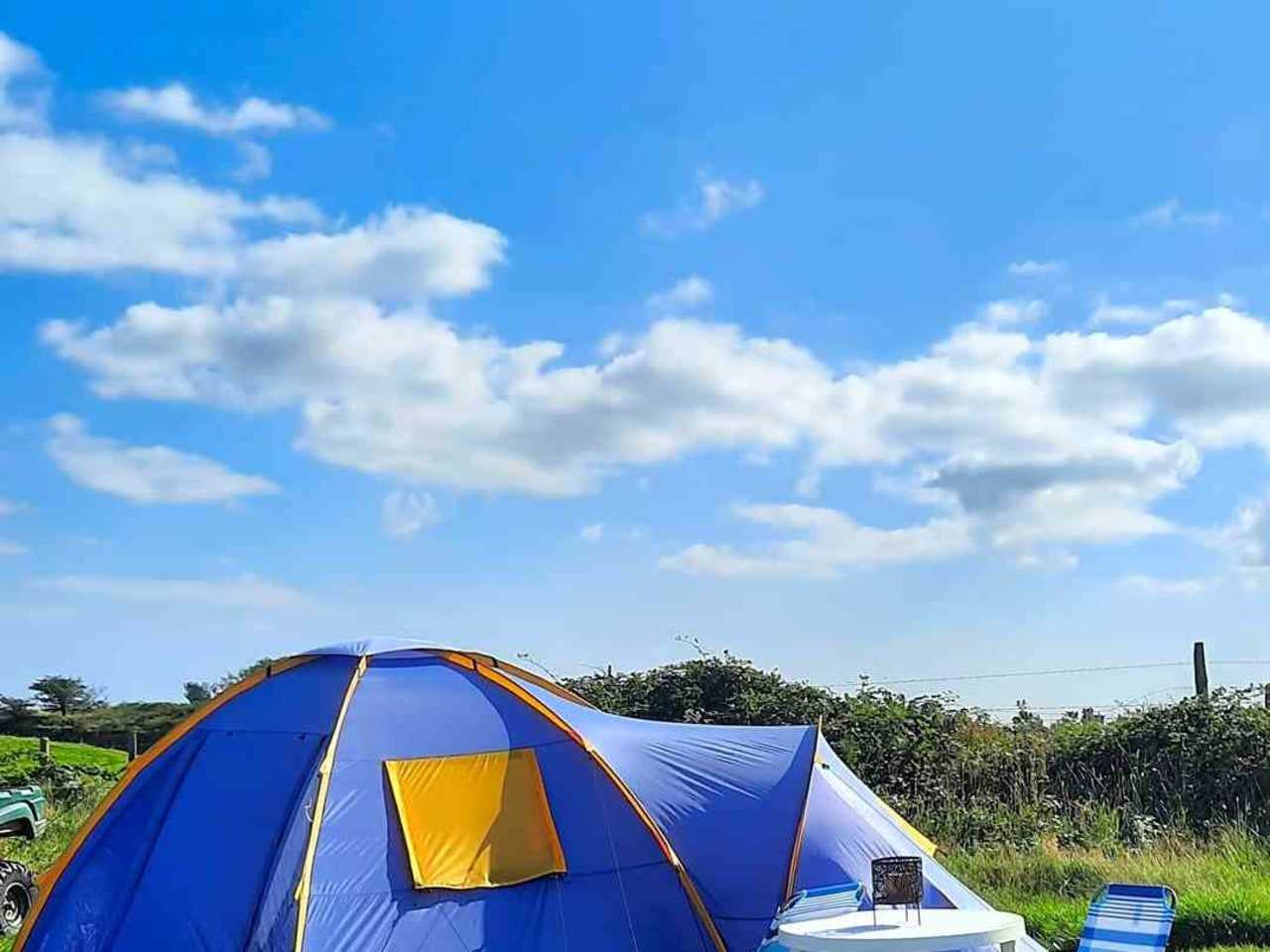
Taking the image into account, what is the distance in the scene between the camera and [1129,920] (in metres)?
6.63

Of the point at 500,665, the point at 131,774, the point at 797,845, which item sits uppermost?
the point at 500,665

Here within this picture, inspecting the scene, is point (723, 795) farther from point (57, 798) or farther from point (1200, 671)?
point (57, 798)

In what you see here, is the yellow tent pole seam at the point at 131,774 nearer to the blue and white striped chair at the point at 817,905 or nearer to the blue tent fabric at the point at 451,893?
the blue tent fabric at the point at 451,893

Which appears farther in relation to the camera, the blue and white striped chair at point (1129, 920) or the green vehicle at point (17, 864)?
the green vehicle at point (17, 864)

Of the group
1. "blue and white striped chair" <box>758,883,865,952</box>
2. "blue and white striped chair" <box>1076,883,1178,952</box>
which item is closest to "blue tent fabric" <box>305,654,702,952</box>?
"blue and white striped chair" <box>758,883,865,952</box>

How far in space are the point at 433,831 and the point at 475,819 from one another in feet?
0.76

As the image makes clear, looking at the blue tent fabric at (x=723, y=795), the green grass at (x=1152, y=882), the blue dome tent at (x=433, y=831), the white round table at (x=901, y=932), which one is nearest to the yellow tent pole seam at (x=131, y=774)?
the blue dome tent at (x=433, y=831)

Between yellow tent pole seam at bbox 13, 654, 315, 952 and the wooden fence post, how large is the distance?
8617mm

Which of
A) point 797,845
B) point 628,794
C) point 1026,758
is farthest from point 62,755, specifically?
point 797,845

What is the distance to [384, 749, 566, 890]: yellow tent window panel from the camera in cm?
695

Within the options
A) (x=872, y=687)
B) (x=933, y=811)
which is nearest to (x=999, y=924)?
(x=933, y=811)

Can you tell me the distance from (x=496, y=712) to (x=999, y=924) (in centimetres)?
288

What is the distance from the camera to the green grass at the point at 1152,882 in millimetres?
8383

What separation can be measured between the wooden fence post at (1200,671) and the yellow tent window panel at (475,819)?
7.77 meters
